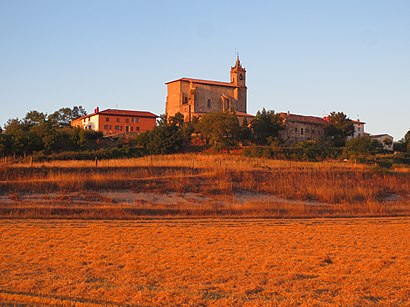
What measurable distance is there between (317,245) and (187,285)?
7062mm

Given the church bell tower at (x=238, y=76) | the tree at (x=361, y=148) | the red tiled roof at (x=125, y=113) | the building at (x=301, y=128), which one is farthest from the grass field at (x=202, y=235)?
the church bell tower at (x=238, y=76)

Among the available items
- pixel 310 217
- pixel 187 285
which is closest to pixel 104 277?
pixel 187 285

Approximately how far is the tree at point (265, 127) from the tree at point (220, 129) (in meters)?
4.35

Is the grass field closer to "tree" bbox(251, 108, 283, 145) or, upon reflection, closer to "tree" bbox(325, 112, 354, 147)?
"tree" bbox(251, 108, 283, 145)

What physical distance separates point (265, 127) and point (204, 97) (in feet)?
53.8

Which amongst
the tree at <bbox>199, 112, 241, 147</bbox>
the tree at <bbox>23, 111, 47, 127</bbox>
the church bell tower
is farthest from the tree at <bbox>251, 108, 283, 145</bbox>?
the tree at <bbox>23, 111, 47, 127</bbox>

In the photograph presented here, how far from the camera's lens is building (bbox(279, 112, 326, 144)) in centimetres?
7806

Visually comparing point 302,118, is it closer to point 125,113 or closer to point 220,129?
point 220,129

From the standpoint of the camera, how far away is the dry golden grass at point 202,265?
8.66 m

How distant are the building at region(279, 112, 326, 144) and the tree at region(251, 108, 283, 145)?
4.48 meters

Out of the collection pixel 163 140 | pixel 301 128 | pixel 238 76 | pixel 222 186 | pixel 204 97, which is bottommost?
pixel 222 186

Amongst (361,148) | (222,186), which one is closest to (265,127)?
(361,148)

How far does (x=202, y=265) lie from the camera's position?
11805 millimetres

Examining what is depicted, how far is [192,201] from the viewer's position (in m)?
30.3
